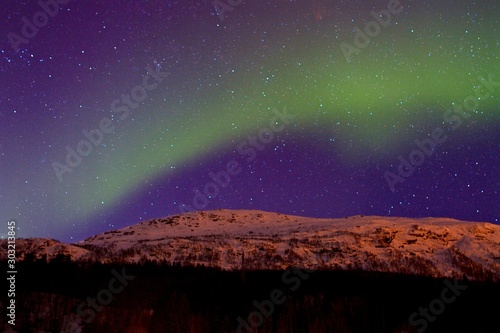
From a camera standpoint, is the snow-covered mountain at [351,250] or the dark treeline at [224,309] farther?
the snow-covered mountain at [351,250]

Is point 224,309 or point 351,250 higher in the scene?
point 351,250

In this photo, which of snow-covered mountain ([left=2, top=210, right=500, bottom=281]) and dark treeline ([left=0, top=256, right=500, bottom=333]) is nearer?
dark treeline ([left=0, top=256, right=500, bottom=333])

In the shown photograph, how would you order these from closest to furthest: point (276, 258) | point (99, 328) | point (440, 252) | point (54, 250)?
point (99, 328)
point (54, 250)
point (276, 258)
point (440, 252)

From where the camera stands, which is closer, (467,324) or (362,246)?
(467,324)

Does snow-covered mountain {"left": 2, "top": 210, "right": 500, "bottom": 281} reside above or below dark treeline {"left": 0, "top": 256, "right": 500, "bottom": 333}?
above

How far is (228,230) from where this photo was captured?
169 feet

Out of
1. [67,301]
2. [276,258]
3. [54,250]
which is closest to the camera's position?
[67,301]

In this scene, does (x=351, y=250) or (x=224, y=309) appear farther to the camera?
(x=351, y=250)

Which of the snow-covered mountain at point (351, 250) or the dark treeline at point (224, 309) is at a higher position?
the snow-covered mountain at point (351, 250)

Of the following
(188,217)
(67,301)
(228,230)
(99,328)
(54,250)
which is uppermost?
(188,217)

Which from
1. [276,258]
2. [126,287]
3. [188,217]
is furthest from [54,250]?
[188,217]

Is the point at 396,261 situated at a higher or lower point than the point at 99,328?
higher

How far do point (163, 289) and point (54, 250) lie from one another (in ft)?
67.7

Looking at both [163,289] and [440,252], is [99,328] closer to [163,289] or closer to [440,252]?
[163,289]
